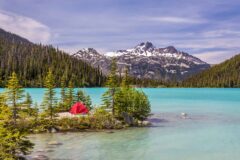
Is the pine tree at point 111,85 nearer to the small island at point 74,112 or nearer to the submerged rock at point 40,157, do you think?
the small island at point 74,112

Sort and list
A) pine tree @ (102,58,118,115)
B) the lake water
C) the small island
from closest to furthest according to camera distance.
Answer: the lake water, the small island, pine tree @ (102,58,118,115)

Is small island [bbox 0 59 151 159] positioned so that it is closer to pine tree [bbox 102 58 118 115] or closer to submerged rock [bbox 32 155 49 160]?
pine tree [bbox 102 58 118 115]

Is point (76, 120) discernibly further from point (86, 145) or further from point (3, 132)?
point (3, 132)

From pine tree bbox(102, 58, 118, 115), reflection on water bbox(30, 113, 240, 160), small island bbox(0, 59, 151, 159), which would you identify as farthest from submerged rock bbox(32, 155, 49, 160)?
pine tree bbox(102, 58, 118, 115)

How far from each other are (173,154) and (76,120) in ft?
52.1

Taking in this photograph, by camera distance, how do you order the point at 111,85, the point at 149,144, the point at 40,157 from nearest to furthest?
the point at 40,157
the point at 149,144
the point at 111,85

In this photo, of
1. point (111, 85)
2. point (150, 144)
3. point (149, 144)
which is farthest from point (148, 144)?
point (111, 85)

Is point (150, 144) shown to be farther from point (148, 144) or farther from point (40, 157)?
point (40, 157)

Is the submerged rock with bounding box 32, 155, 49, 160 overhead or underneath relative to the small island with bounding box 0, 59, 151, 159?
underneath

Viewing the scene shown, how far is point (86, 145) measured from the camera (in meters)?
33.2

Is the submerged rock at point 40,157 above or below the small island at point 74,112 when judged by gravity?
below

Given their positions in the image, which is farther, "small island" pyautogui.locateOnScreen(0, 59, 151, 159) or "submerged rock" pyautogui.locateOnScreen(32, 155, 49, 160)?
"small island" pyautogui.locateOnScreen(0, 59, 151, 159)

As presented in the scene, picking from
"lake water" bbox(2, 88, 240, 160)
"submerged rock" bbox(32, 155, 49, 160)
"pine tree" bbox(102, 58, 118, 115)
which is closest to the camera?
"submerged rock" bbox(32, 155, 49, 160)

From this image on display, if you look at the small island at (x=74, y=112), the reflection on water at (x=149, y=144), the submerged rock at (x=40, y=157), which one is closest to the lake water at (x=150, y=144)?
the reflection on water at (x=149, y=144)
